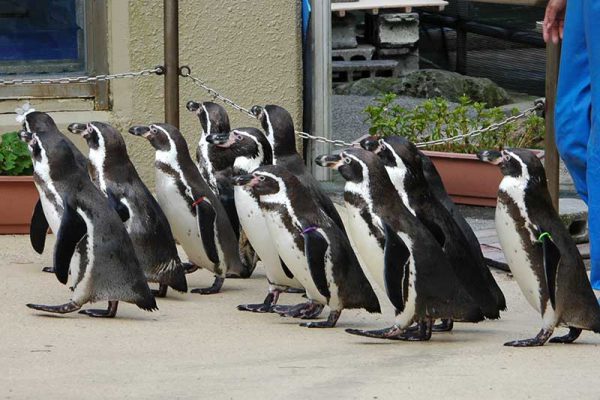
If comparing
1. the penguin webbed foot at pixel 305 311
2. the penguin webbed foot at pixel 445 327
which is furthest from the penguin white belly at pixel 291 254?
the penguin webbed foot at pixel 445 327

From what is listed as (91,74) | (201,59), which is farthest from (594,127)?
(91,74)

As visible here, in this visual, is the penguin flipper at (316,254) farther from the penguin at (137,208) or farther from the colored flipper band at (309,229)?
the penguin at (137,208)

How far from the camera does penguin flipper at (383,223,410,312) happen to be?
18.4ft

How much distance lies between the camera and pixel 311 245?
19.2ft

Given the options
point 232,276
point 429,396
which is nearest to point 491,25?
point 232,276

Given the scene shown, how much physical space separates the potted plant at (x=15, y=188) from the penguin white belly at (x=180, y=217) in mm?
1382

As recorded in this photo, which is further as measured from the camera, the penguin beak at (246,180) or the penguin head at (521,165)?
the penguin beak at (246,180)

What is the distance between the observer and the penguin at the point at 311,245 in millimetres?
5887

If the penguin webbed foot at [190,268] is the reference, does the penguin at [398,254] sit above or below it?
above

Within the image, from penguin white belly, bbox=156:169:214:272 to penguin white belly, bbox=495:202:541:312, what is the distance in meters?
1.63

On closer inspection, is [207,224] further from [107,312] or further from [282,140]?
[107,312]

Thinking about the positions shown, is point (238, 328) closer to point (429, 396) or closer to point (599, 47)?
point (429, 396)

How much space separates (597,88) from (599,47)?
178 mm

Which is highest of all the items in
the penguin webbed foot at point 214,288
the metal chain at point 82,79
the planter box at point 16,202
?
the metal chain at point 82,79
